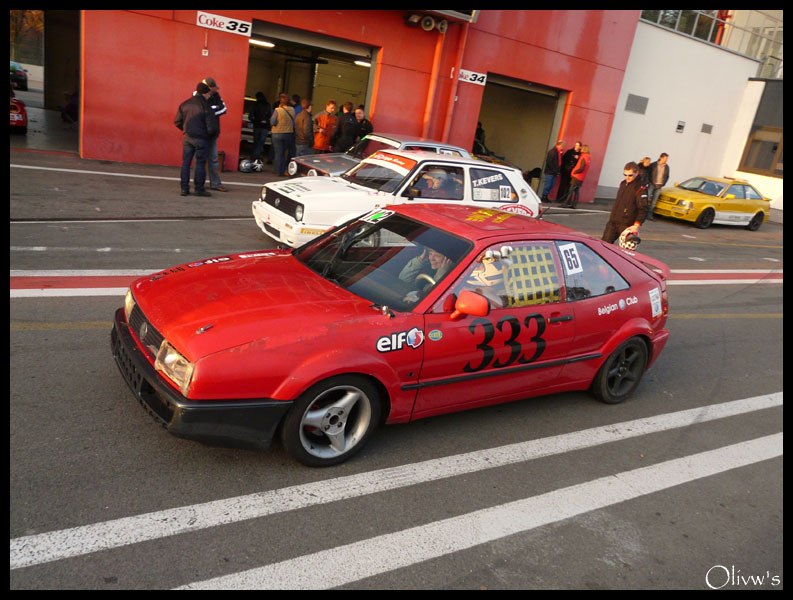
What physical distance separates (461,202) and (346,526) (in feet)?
20.5

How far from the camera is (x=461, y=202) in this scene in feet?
29.2

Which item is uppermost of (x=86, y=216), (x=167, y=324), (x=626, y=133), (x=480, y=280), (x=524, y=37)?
(x=524, y=37)

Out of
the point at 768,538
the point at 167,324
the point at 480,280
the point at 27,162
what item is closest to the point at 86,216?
the point at 27,162

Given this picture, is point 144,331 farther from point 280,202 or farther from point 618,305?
point 280,202

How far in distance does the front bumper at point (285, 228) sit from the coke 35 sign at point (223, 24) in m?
7.38

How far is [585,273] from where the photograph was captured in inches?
195

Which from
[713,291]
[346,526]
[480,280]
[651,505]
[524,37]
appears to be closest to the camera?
[346,526]

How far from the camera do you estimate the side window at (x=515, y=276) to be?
4.28 meters

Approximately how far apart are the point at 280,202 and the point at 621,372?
489 cm

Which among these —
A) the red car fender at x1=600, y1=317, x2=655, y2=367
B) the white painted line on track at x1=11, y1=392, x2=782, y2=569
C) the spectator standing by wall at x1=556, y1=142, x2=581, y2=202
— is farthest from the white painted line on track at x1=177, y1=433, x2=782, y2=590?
the spectator standing by wall at x1=556, y1=142, x2=581, y2=202

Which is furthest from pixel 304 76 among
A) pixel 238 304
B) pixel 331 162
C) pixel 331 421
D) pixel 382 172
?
pixel 331 421

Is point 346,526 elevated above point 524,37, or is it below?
below
